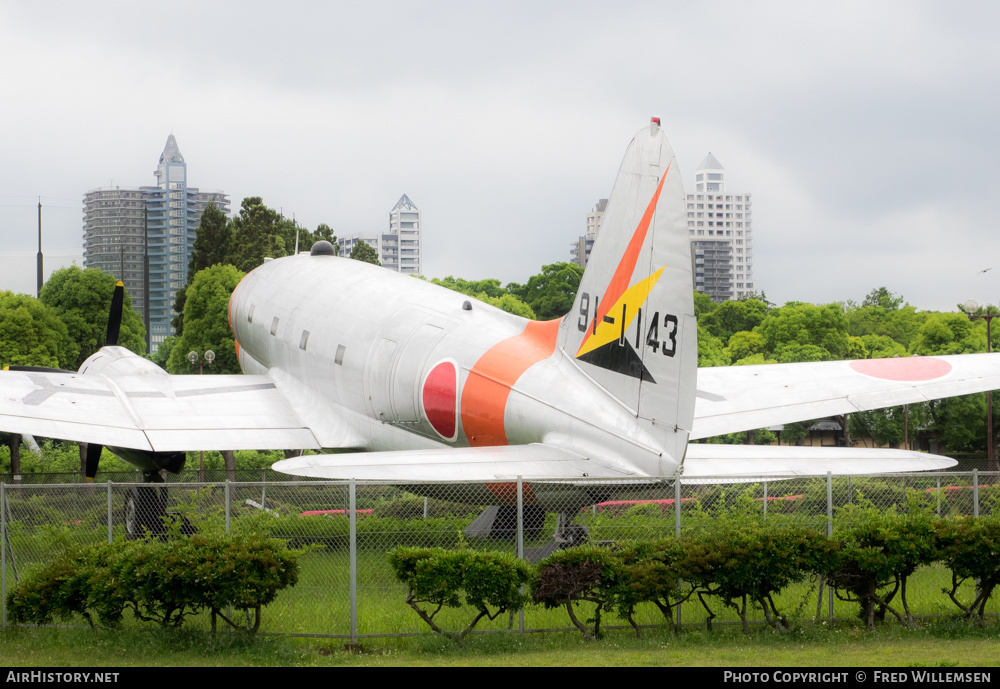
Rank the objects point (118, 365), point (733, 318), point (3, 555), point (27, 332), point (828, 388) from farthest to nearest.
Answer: point (733, 318) < point (27, 332) < point (118, 365) < point (828, 388) < point (3, 555)

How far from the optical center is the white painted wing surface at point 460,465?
12.1 meters

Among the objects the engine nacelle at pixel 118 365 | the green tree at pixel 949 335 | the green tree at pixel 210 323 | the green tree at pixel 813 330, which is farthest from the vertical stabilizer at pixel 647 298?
the green tree at pixel 813 330

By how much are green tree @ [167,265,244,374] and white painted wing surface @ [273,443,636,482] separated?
4729 cm

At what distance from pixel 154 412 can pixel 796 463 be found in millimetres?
12842

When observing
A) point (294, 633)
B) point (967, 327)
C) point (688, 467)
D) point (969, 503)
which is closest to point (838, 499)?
point (969, 503)

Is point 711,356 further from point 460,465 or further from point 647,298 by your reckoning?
point 460,465

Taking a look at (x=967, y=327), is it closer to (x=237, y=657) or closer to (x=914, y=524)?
(x=914, y=524)

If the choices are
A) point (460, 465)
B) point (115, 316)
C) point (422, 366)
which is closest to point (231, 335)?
point (115, 316)

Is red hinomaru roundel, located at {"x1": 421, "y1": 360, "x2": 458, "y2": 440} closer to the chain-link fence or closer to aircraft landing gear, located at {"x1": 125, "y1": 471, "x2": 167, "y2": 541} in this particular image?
the chain-link fence

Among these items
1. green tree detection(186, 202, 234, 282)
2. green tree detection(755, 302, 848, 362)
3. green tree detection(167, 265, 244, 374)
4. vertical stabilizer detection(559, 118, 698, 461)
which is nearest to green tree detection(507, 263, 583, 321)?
green tree detection(755, 302, 848, 362)

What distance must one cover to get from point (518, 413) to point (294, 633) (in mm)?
4890

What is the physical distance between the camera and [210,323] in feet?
196
